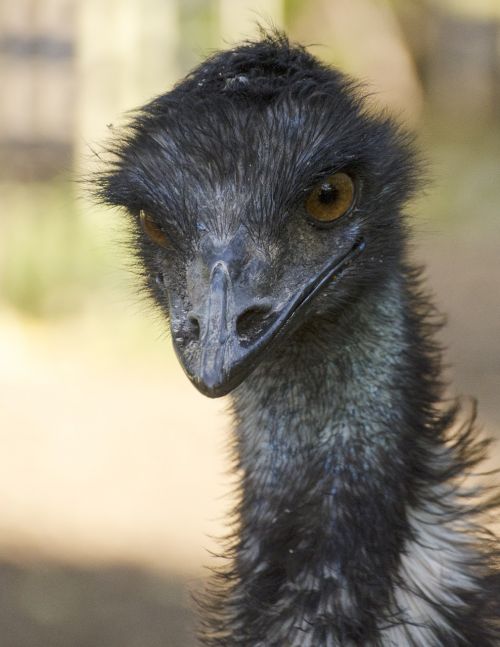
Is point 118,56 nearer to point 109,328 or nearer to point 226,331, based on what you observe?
point 109,328

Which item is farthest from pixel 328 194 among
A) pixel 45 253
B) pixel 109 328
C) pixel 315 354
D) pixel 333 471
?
pixel 45 253

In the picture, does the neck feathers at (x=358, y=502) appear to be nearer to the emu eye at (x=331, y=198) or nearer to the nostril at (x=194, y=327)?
the emu eye at (x=331, y=198)

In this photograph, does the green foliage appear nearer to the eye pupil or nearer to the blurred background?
the blurred background

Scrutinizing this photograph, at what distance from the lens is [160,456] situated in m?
6.13

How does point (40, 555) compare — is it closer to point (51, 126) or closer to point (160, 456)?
point (160, 456)

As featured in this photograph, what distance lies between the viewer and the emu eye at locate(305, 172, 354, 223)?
6.86 feet

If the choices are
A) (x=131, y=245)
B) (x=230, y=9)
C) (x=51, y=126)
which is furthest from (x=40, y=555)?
(x=230, y=9)

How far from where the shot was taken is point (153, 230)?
7.20ft

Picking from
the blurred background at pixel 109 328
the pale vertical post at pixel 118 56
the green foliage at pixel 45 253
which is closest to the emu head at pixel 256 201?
the blurred background at pixel 109 328

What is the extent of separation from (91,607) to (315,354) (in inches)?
111

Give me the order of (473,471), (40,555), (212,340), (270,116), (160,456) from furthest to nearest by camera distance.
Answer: (160,456), (40,555), (473,471), (270,116), (212,340)

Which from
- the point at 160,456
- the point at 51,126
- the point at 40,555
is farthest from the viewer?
the point at 51,126

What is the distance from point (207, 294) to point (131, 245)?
1.79ft

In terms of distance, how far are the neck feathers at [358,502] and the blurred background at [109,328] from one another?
44 cm
